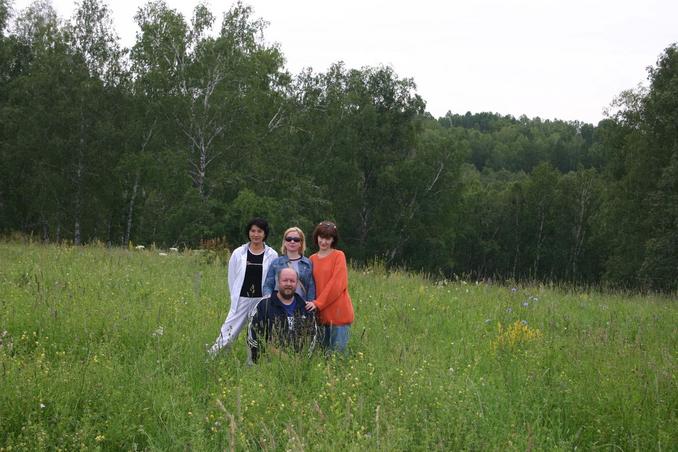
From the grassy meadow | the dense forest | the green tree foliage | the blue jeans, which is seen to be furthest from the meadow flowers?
the green tree foliage

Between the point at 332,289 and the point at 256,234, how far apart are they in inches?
37.7

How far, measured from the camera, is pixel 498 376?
472 centimetres

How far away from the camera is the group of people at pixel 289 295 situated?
4.87 metres

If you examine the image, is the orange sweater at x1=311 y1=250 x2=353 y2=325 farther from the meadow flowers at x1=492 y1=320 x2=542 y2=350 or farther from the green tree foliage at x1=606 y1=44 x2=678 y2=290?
the green tree foliage at x1=606 y1=44 x2=678 y2=290

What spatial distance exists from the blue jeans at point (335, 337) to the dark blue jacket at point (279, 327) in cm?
24

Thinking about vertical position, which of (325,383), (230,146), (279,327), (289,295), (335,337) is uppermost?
(230,146)

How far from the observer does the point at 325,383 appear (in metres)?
4.28

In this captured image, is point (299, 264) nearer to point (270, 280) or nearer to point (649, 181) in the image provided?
point (270, 280)

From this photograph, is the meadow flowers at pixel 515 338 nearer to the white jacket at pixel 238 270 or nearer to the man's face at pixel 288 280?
the man's face at pixel 288 280

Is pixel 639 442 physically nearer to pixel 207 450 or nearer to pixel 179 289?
pixel 207 450

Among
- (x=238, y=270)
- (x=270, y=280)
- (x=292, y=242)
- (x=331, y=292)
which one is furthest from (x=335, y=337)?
(x=238, y=270)

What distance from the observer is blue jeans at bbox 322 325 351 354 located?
5164 millimetres

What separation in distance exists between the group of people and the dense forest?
15.8 m

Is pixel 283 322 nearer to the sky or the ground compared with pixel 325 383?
nearer to the sky
